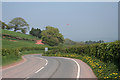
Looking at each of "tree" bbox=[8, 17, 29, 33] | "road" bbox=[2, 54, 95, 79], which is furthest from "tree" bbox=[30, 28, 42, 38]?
"road" bbox=[2, 54, 95, 79]

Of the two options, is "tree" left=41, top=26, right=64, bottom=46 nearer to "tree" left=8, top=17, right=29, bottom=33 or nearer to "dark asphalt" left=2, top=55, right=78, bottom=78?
"tree" left=8, top=17, right=29, bottom=33

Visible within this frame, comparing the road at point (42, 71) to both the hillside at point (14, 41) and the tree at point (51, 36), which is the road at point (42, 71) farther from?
the tree at point (51, 36)

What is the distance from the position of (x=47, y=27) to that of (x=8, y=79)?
7121 centimetres

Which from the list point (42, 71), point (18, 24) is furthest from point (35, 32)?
point (42, 71)

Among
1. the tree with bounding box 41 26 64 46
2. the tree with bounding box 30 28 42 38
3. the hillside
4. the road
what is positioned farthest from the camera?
the tree with bounding box 30 28 42 38

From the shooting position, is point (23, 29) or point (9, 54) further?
point (23, 29)

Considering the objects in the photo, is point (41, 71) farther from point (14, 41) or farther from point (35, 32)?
point (35, 32)

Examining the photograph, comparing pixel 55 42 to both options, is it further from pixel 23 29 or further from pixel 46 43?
pixel 23 29

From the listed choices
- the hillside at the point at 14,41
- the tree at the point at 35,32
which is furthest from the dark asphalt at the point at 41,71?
the tree at the point at 35,32

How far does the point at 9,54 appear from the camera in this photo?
59.0 feet

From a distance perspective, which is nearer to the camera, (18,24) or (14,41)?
(14,41)

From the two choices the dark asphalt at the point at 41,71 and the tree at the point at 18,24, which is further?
the tree at the point at 18,24

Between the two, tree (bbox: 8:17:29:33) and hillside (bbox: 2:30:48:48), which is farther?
tree (bbox: 8:17:29:33)

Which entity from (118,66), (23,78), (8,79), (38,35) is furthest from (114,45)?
(38,35)
